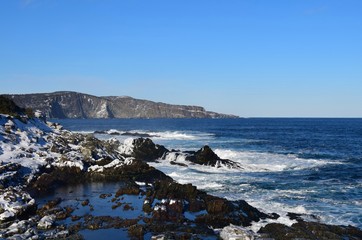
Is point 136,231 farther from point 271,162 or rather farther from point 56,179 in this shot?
point 271,162

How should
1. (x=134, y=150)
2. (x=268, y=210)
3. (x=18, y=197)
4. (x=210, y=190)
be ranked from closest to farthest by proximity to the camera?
(x=18, y=197) → (x=268, y=210) → (x=210, y=190) → (x=134, y=150)

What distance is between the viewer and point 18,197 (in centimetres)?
2397

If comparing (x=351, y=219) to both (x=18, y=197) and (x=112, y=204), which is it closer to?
(x=112, y=204)

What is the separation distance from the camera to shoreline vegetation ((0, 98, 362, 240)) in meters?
19.4

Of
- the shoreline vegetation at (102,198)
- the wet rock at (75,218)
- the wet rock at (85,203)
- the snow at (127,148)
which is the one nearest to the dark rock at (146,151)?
the snow at (127,148)

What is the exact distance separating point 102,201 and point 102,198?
82 cm

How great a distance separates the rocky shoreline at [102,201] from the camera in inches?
764

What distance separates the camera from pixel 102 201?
2603 centimetres

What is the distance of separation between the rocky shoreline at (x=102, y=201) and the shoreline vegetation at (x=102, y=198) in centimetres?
5

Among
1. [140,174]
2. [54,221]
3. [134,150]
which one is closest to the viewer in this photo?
[54,221]

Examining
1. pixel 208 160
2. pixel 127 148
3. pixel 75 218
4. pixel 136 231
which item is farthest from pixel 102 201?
pixel 127 148

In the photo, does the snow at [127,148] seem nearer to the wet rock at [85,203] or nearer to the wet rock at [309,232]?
the wet rock at [85,203]

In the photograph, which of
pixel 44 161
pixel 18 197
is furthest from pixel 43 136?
pixel 18 197

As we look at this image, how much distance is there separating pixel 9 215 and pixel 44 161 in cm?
1317
